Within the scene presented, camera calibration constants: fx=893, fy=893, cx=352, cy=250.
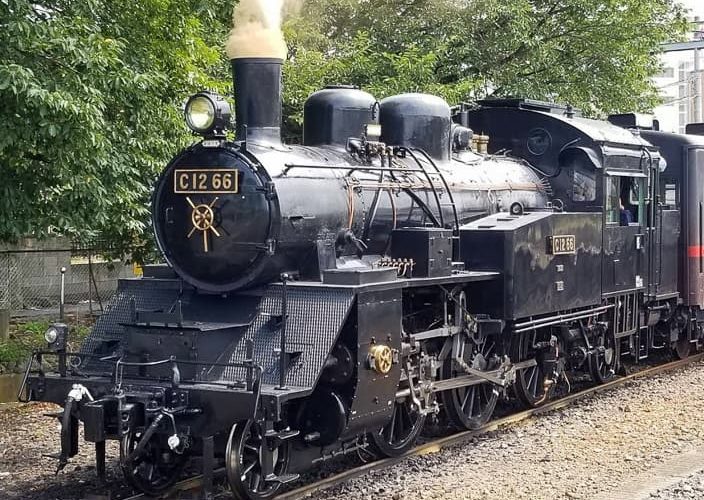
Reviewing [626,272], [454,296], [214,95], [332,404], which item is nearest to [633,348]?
[626,272]

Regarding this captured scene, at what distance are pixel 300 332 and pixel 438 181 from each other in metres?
2.83

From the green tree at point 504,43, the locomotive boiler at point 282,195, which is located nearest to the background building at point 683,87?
the green tree at point 504,43

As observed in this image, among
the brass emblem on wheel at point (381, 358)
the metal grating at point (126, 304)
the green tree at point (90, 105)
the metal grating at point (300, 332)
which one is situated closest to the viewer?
the metal grating at point (300, 332)

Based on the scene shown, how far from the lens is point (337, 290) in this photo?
21.9 ft

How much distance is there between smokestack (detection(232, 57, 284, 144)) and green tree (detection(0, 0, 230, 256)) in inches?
68.7

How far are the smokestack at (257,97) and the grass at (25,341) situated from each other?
4784 mm

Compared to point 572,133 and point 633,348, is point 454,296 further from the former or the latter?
point 633,348

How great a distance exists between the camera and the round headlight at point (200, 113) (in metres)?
7.18

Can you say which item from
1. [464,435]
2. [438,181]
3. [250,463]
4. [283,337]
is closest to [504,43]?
[438,181]

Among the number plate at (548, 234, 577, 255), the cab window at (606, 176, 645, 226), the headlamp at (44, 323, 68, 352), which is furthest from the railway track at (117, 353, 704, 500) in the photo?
the cab window at (606, 176, 645, 226)

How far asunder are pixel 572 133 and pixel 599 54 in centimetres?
965

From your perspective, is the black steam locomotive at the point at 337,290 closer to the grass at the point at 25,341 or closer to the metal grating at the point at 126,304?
the metal grating at the point at 126,304

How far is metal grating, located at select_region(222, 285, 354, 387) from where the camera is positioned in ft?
21.2

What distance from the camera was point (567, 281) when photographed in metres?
9.67
